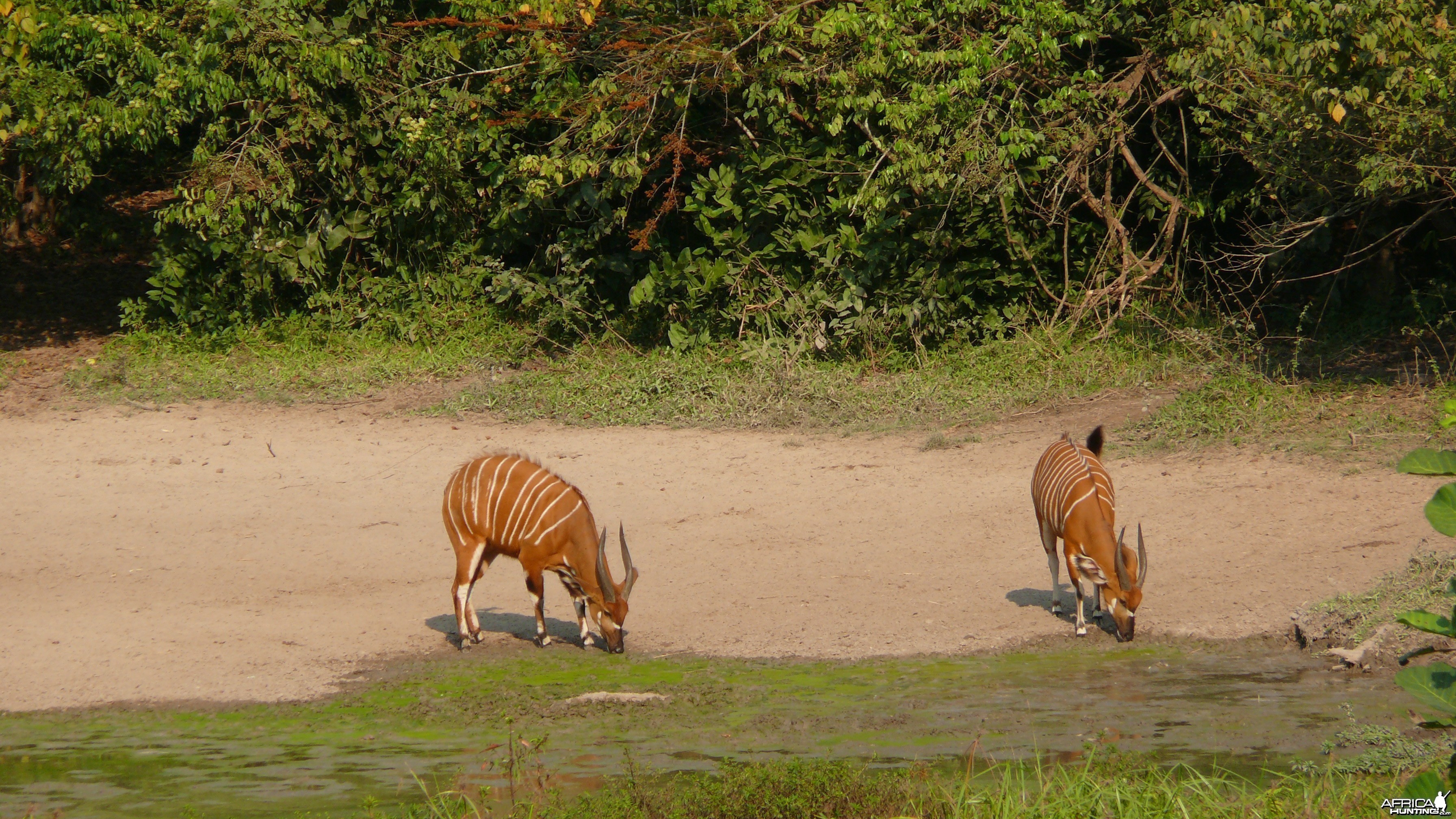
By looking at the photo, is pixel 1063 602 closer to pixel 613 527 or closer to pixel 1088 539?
pixel 1088 539

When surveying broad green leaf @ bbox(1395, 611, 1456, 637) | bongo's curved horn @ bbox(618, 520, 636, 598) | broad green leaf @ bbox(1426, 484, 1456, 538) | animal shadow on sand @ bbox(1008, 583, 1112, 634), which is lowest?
animal shadow on sand @ bbox(1008, 583, 1112, 634)

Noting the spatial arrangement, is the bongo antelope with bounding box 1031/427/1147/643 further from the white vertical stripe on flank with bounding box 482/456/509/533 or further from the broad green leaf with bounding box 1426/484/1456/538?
the broad green leaf with bounding box 1426/484/1456/538

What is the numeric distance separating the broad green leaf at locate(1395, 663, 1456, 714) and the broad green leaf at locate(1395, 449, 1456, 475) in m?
0.42

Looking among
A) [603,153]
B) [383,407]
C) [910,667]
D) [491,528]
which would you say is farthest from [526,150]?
[910,667]

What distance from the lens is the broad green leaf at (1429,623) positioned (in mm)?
2703

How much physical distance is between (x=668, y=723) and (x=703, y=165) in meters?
8.42

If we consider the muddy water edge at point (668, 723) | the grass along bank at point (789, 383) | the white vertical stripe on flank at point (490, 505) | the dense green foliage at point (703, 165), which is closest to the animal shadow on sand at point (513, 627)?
the muddy water edge at point (668, 723)

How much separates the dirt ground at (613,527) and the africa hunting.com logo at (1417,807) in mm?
3069

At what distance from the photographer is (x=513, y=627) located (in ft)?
27.0

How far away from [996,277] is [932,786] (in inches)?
356

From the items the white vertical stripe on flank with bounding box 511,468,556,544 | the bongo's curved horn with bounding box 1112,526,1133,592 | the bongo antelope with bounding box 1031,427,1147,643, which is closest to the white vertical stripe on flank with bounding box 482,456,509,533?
the white vertical stripe on flank with bounding box 511,468,556,544

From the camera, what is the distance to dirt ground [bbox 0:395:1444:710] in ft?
25.1

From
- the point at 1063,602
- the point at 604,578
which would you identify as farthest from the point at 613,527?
the point at 1063,602

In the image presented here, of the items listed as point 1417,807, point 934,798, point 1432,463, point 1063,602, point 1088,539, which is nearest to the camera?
point 1432,463
